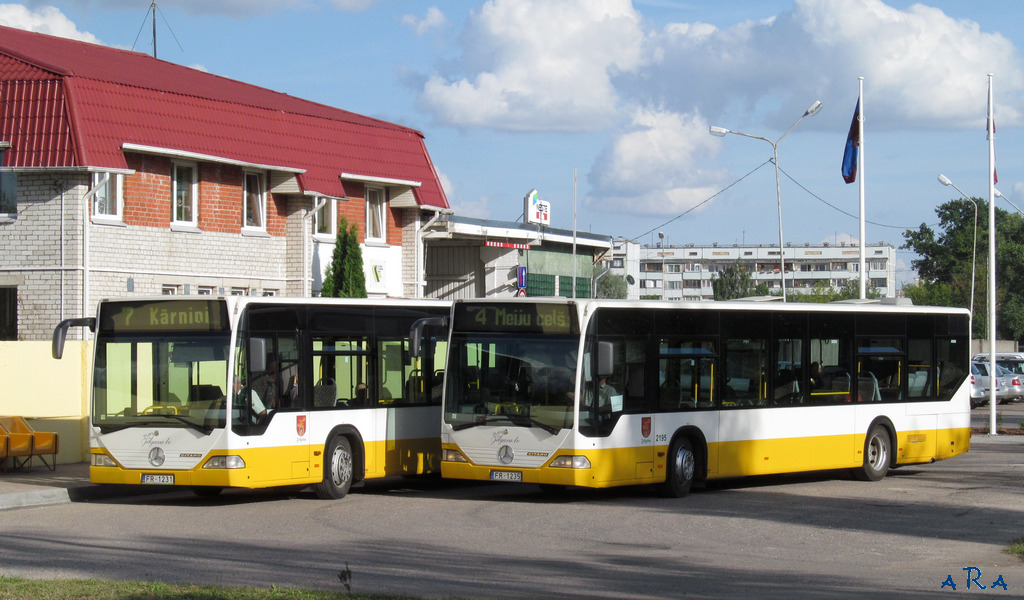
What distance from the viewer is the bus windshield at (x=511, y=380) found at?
15.9 metres

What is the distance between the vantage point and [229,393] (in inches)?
601

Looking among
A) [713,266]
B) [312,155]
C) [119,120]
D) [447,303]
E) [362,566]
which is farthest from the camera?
[713,266]

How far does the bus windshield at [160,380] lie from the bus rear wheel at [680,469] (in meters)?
5.88

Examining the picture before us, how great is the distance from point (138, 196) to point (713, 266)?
16554 cm

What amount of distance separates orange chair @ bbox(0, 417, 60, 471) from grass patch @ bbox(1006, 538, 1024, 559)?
13488mm

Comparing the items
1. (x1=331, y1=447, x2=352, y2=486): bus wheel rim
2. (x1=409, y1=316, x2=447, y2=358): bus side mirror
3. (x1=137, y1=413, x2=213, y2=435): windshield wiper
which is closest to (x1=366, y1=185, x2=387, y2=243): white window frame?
(x1=409, y1=316, x2=447, y2=358): bus side mirror

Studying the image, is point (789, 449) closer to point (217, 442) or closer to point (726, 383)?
point (726, 383)

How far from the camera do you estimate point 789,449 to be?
18.5m

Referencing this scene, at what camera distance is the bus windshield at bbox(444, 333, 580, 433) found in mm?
15867

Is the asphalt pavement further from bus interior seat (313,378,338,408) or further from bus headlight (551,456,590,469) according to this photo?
bus headlight (551,456,590,469)

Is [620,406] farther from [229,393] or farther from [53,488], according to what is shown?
[53,488]

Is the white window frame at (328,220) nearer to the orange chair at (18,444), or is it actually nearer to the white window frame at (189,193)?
the white window frame at (189,193)

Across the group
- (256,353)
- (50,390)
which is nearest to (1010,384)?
(50,390)

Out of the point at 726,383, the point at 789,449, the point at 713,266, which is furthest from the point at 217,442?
the point at 713,266
